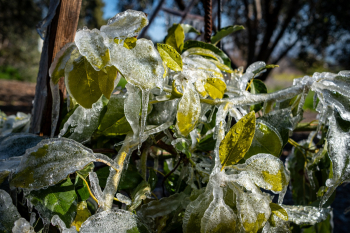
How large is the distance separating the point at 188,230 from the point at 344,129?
22 cm

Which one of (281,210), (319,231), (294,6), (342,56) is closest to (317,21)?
(294,6)

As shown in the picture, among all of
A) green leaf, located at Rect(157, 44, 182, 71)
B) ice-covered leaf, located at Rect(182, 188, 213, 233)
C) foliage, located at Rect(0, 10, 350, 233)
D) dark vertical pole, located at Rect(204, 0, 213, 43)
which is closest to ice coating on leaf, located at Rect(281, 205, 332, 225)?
foliage, located at Rect(0, 10, 350, 233)

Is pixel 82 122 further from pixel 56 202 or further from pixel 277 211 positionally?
pixel 277 211

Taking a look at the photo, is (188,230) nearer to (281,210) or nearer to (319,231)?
(281,210)

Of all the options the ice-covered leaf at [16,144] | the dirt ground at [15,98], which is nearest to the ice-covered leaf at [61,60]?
the ice-covered leaf at [16,144]

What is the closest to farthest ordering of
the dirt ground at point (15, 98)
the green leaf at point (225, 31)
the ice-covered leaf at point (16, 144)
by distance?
the ice-covered leaf at point (16, 144), the green leaf at point (225, 31), the dirt ground at point (15, 98)

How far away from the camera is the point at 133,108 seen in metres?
0.27

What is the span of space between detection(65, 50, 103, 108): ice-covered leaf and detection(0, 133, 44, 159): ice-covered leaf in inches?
4.5

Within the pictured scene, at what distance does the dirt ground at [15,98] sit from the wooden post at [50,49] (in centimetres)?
415

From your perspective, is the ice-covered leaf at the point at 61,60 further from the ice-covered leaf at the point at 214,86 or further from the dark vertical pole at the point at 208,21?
the dark vertical pole at the point at 208,21

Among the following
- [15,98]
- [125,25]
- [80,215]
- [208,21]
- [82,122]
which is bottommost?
[15,98]

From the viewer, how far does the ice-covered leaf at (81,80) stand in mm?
261

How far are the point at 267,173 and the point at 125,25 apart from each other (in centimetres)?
20

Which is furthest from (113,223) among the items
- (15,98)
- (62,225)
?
(15,98)
